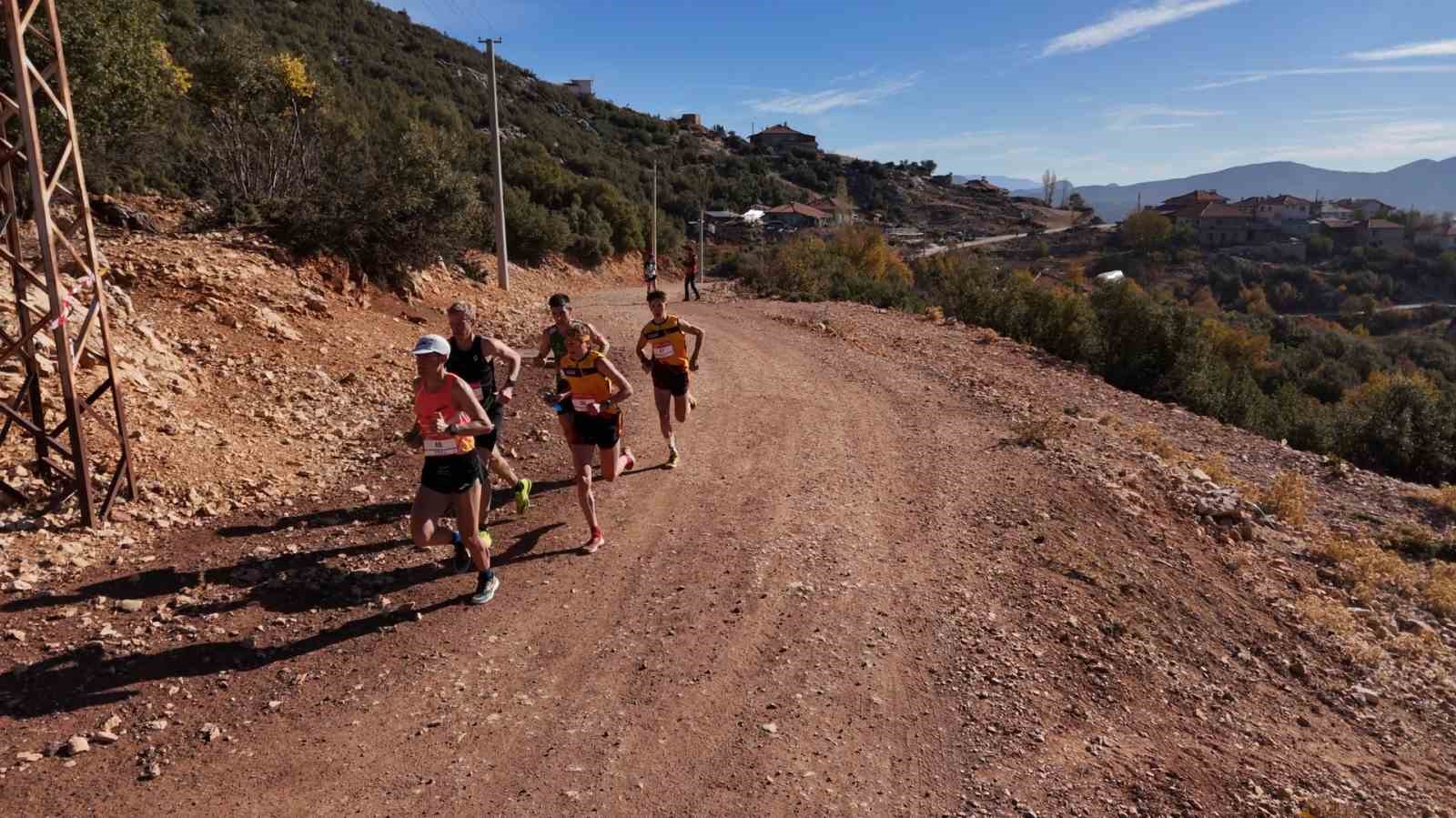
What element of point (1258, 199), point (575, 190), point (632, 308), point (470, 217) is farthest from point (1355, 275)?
point (470, 217)

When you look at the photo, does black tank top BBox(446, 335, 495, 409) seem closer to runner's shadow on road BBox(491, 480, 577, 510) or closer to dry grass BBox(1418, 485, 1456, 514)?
runner's shadow on road BBox(491, 480, 577, 510)

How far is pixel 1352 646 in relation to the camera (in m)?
6.25

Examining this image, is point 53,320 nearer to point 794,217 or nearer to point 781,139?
point 794,217

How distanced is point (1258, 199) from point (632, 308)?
4360 inches

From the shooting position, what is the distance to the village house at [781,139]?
11294 cm

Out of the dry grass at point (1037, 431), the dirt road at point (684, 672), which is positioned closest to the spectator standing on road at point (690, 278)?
the dry grass at point (1037, 431)

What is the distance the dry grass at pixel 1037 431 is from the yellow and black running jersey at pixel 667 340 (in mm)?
4653

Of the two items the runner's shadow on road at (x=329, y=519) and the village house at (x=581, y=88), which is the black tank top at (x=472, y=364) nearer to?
the runner's shadow on road at (x=329, y=519)

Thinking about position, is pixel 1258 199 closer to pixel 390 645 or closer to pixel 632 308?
pixel 632 308

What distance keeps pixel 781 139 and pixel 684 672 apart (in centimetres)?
12035

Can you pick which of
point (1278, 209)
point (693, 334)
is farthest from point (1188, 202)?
point (693, 334)

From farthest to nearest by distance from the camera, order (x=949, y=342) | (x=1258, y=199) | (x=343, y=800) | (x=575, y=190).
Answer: (x=1258, y=199) → (x=575, y=190) → (x=949, y=342) → (x=343, y=800)

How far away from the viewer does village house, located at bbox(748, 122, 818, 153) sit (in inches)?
4446

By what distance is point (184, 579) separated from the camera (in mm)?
5355
